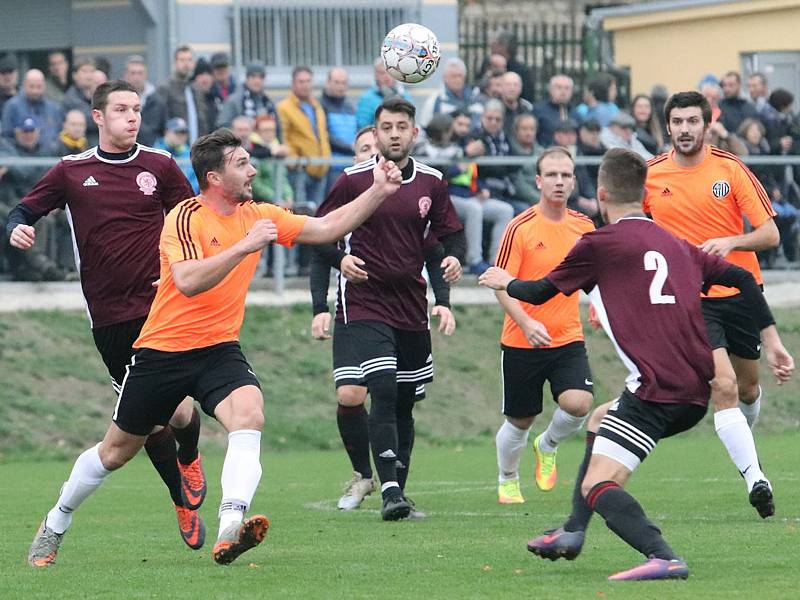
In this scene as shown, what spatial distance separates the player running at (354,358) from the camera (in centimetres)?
1123

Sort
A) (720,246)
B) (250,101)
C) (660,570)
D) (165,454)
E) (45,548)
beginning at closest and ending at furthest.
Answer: (660,570) < (45,548) < (165,454) < (720,246) < (250,101)

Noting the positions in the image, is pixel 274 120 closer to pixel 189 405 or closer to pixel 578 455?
pixel 578 455

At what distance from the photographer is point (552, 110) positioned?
2033 cm

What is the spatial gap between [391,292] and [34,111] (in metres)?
7.60

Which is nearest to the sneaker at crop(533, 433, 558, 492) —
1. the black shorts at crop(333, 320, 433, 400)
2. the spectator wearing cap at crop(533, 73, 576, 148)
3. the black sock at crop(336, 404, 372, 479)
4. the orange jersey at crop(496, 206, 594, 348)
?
A: the orange jersey at crop(496, 206, 594, 348)

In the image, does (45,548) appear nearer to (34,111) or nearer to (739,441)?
(739,441)

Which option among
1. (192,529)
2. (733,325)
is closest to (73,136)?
(733,325)

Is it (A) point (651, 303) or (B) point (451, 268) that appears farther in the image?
(B) point (451, 268)

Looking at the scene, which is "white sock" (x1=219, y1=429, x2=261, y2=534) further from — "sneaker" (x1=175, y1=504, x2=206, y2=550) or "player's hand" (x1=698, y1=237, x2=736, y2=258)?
"player's hand" (x1=698, y1=237, x2=736, y2=258)

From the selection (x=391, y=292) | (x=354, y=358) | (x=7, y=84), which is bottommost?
(x=354, y=358)

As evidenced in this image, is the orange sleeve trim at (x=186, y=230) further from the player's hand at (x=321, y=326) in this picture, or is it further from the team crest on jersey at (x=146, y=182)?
the player's hand at (x=321, y=326)

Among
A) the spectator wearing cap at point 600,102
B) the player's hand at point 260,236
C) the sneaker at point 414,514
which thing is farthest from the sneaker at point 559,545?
the spectator wearing cap at point 600,102

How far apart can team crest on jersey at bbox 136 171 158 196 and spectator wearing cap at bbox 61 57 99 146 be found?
7.63 m

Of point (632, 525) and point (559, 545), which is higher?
point (632, 525)
